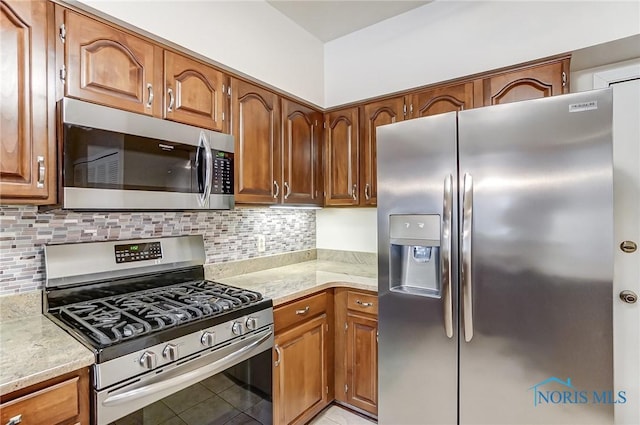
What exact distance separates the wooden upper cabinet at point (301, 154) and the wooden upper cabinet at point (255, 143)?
0.07 meters

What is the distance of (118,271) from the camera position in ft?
5.36

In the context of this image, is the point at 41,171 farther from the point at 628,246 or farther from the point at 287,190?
the point at 628,246

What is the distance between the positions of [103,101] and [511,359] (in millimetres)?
2057

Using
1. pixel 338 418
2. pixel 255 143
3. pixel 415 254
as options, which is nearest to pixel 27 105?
pixel 255 143

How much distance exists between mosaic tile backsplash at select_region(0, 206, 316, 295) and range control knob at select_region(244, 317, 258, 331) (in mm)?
734

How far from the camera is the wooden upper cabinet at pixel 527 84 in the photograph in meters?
1.74

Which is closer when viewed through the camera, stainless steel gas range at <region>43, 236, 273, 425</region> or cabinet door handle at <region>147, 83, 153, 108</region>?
stainless steel gas range at <region>43, 236, 273, 425</region>

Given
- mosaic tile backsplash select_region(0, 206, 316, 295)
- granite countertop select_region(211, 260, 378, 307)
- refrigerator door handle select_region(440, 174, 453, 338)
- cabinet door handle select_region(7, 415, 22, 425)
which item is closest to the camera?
cabinet door handle select_region(7, 415, 22, 425)

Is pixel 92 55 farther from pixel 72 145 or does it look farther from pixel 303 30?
pixel 303 30

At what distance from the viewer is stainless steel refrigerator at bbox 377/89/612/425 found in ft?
4.09

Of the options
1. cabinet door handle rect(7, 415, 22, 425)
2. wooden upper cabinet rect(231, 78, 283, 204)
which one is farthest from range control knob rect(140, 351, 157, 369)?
wooden upper cabinet rect(231, 78, 283, 204)

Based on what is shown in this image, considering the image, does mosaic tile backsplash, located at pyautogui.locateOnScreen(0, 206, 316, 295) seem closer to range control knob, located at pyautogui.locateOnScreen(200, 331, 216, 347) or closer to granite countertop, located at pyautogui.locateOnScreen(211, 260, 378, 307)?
granite countertop, located at pyautogui.locateOnScreen(211, 260, 378, 307)

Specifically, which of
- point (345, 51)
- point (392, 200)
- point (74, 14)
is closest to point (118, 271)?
point (74, 14)

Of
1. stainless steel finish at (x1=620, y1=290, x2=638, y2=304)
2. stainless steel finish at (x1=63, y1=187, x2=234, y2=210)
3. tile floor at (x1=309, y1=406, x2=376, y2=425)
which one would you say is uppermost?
stainless steel finish at (x1=63, y1=187, x2=234, y2=210)
